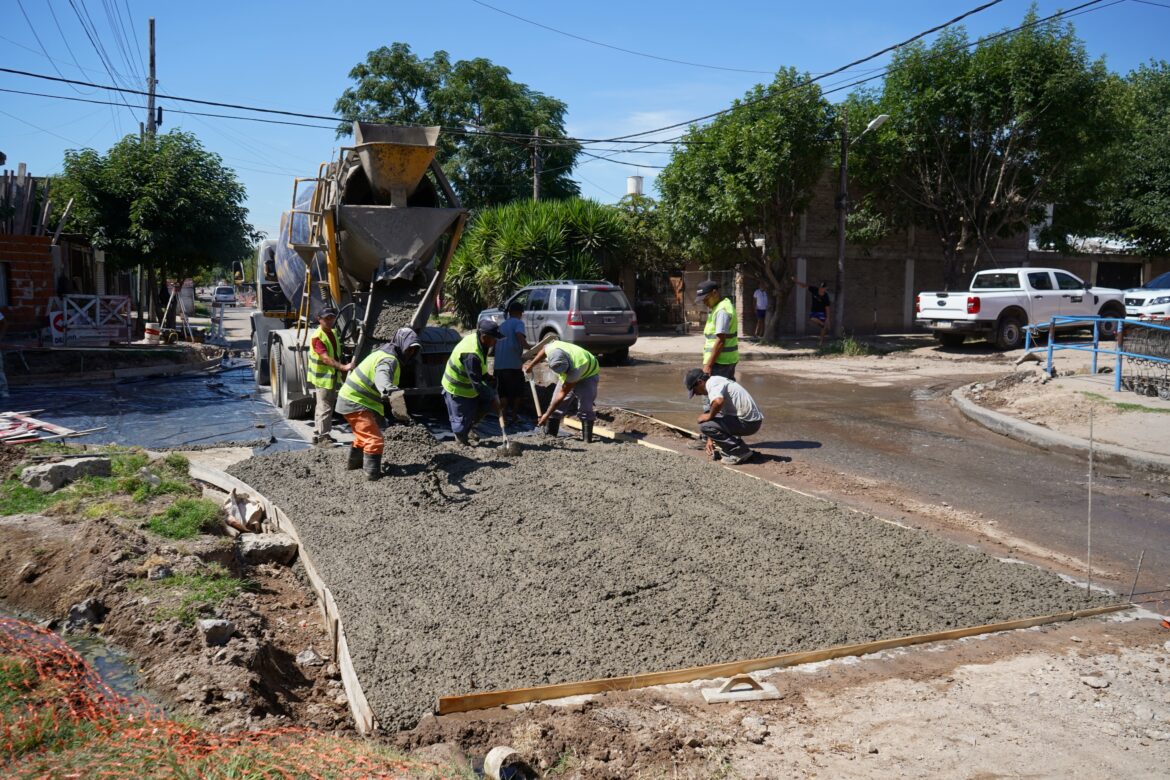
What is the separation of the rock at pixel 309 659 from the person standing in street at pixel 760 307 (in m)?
20.3

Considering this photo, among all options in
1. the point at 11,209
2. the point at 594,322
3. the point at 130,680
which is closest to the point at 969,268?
the point at 594,322

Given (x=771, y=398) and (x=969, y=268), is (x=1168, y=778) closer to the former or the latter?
(x=771, y=398)

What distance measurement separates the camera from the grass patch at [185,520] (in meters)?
6.27

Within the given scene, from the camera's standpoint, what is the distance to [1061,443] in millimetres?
9664

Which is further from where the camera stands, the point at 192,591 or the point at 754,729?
the point at 192,591

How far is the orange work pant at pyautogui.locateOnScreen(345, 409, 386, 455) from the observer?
7.36 m

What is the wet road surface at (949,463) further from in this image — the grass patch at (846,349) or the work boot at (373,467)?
the grass patch at (846,349)

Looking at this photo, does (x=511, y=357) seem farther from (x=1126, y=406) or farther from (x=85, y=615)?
(x=1126, y=406)

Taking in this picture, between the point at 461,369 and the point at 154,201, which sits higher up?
the point at 154,201

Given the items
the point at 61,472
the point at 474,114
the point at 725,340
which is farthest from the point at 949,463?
the point at 474,114

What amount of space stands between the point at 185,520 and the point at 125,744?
360cm

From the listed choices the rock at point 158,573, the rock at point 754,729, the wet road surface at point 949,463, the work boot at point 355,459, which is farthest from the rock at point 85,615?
the wet road surface at point 949,463

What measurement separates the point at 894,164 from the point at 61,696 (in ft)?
75.2

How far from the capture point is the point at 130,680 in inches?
169
